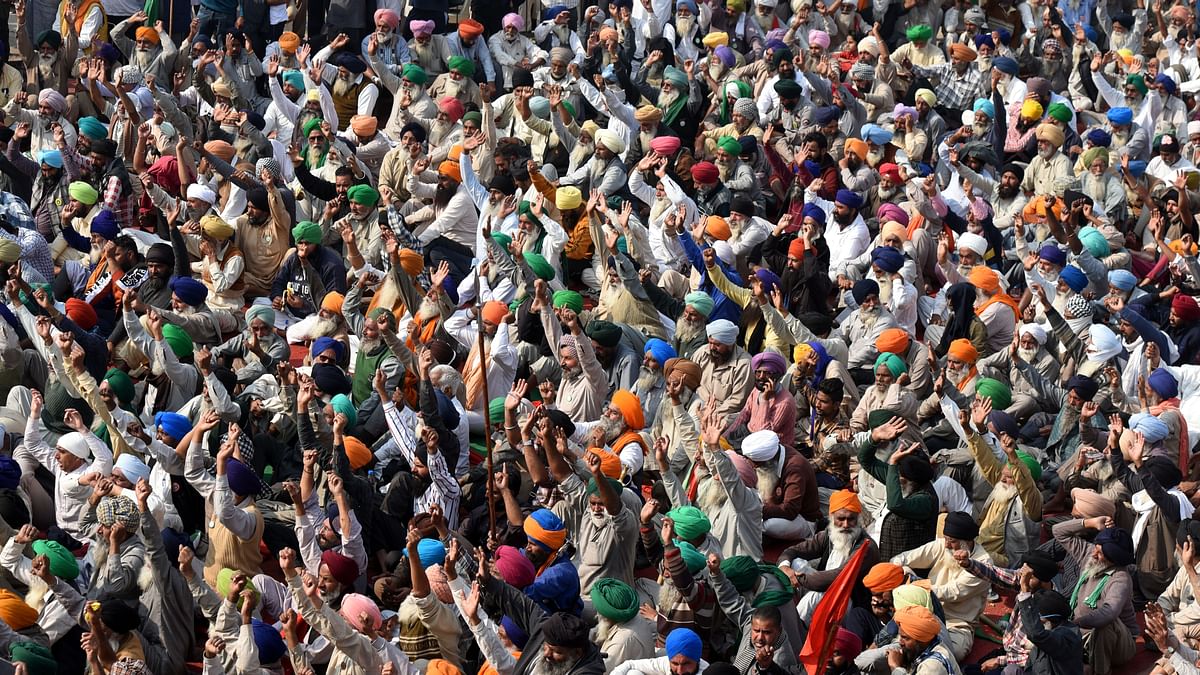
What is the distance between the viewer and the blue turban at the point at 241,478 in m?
11.1

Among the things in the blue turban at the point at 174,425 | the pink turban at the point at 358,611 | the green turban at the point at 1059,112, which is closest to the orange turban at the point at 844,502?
the pink turban at the point at 358,611

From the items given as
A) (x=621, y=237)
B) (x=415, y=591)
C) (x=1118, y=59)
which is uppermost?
(x=415, y=591)

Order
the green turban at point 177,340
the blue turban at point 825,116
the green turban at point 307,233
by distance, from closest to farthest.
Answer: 1. the green turban at point 177,340
2. the green turban at point 307,233
3. the blue turban at point 825,116

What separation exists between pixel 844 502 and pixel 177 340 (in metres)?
4.25

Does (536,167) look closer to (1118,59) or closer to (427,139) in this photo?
(427,139)

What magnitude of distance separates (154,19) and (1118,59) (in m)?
8.53

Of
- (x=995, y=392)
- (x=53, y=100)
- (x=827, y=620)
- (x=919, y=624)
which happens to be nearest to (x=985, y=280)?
(x=995, y=392)

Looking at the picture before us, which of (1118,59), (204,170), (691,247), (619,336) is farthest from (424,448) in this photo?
(1118,59)

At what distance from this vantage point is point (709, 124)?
1742 cm

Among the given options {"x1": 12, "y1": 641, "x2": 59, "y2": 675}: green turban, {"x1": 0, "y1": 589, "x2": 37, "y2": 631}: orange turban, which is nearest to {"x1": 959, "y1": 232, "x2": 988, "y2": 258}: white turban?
{"x1": 0, "y1": 589, "x2": 37, "y2": 631}: orange turban

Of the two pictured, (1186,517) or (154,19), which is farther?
(154,19)

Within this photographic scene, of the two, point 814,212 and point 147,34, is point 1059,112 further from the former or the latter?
point 147,34

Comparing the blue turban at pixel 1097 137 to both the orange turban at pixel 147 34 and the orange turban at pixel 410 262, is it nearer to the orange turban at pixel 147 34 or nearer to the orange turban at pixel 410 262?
the orange turban at pixel 410 262

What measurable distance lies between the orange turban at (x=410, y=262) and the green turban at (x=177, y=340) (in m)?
1.63
